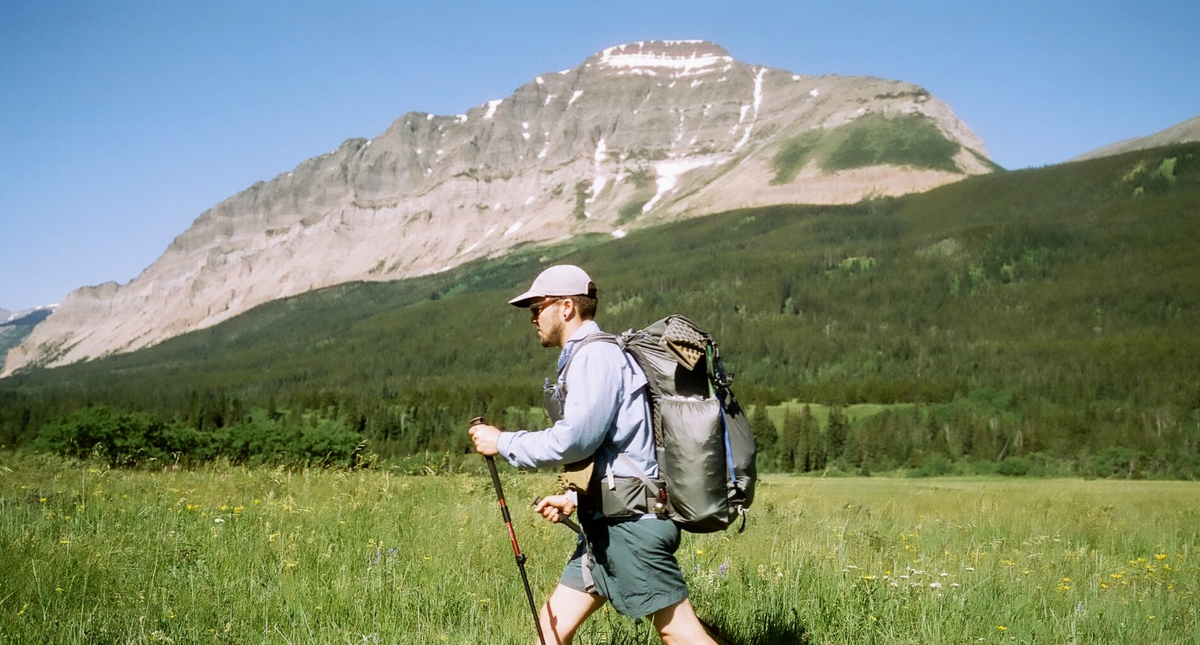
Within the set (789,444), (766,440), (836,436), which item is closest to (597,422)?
(766,440)

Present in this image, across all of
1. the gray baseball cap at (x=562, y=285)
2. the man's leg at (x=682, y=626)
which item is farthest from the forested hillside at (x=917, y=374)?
the man's leg at (x=682, y=626)

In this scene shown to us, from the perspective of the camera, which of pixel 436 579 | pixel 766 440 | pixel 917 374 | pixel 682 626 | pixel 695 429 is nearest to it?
pixel 695 429

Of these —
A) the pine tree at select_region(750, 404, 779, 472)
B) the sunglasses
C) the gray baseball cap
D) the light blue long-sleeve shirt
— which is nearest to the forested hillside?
the pine tree at select_region(750, 404, 779, 472)

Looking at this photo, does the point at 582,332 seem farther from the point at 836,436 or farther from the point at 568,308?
the point at 836,436

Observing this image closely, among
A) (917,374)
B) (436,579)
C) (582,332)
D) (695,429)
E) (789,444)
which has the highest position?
(582,332)

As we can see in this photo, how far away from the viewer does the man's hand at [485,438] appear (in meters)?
4.63

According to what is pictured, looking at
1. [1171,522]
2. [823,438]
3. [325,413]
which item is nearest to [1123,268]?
[823,438]

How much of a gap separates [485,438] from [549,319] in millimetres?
761

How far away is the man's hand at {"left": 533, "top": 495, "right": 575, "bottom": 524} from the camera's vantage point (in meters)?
4.81

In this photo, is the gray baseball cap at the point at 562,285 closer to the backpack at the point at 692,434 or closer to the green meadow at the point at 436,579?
the backpack at the point at 692,434

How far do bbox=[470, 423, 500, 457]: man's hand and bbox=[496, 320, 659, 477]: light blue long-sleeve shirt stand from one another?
0.05 m

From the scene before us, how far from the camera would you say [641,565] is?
15.1ft

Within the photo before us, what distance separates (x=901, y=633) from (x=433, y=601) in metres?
3.26

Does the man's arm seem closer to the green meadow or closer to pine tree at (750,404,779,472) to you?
the green meadow
